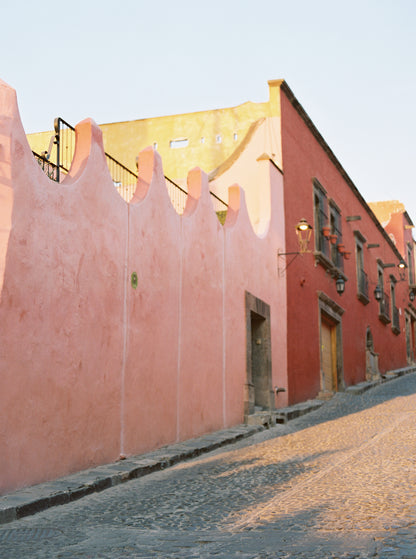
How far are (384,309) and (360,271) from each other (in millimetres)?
4228

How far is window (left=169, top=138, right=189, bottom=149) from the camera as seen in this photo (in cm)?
1855

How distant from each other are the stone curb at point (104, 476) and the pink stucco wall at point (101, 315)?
16 centimetres

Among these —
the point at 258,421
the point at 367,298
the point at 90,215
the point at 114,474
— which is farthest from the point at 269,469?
the point at 367,298

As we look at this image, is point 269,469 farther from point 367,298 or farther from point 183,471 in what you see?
point 367,298

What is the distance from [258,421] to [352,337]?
9382 mm

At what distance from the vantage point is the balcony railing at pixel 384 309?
977 inches

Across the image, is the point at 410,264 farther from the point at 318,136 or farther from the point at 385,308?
the point at 318,136

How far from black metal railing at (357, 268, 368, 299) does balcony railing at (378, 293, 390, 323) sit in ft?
8.20

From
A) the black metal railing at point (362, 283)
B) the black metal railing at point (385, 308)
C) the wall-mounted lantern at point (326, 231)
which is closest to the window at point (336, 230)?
the wall-mounted lantern at point (326, 231)

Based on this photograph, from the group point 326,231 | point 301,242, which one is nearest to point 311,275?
point 301,242

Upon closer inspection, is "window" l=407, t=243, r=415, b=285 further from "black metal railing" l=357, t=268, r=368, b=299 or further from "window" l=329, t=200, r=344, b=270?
"window" l=329, t=200, r=344, b=270

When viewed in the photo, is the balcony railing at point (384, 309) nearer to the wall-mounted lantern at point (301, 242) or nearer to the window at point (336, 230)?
the window at point (336, 230)

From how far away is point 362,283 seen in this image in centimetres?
2192

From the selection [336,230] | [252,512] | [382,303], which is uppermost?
[336,230]
